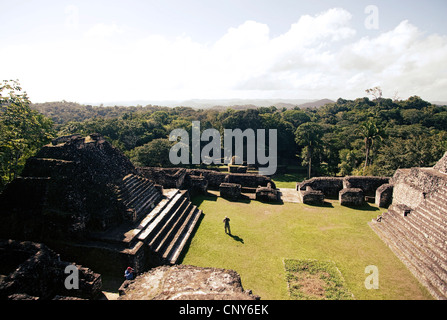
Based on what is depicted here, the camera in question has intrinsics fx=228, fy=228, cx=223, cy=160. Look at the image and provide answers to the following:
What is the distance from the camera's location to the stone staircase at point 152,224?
8664mm

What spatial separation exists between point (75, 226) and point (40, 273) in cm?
215

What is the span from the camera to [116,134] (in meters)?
32.3

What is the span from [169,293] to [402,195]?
44.7 ft

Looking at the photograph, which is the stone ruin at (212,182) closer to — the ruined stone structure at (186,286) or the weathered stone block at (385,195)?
the weathered stone block at (385,195)

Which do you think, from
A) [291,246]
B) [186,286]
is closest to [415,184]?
[291,246]

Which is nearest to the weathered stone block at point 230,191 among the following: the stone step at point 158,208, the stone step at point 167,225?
the stone step at point 167,225

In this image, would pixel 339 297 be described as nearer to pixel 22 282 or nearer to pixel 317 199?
pixel 317 199

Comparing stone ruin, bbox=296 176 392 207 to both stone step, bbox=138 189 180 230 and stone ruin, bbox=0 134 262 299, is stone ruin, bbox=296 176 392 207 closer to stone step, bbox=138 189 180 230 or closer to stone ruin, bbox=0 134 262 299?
stone step, bbox=138 189 180 230

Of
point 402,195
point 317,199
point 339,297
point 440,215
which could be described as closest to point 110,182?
point 339,297

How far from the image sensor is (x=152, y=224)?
32.4ft

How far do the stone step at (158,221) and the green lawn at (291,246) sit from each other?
166 cm

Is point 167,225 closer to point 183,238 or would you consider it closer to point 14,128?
point 183,238

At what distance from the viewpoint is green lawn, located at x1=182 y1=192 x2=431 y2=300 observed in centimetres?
790
